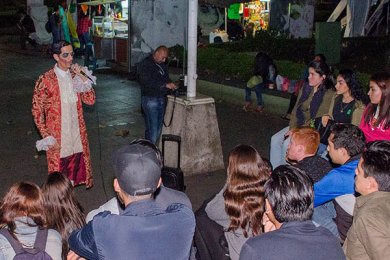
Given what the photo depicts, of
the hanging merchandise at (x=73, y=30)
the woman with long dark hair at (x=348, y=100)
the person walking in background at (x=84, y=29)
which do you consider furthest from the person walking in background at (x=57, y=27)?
the woman with long dark hair at (x=348, y=100)

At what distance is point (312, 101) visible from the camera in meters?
6.62

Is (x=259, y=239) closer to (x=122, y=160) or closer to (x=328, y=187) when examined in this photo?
(x=122, y=160)

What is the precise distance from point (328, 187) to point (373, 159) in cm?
68

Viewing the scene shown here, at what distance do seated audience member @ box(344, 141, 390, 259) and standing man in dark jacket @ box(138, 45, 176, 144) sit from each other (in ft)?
15.1

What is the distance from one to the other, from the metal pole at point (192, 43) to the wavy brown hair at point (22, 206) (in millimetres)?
4070

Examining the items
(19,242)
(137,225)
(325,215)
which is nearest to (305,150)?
(325,215)

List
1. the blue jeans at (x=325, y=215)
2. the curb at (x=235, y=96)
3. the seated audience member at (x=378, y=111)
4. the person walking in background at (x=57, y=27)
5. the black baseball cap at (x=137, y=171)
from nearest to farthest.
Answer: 1. the black baseball cap at (x=137, y=171)
2. the blue jeans at (x=325, y=215)
3. the seated audience member at (x=378, y=111)
4. the curb at (x=235, y=96)
5. the person walking in background at (x=57, y=27)

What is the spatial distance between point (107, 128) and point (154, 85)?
2.96 metres

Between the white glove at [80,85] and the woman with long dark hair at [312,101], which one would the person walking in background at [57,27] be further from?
the woman with long dark hair at [312,101]

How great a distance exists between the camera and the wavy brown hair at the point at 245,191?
146 inches

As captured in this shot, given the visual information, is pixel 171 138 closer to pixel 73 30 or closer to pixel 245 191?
pixel 245 191

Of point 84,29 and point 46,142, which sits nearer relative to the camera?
point 46,142

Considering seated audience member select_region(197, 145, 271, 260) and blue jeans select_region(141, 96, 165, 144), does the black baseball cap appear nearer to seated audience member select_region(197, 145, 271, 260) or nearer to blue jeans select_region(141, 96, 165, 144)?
seated audience member select_region(197, 145, 271, 260)

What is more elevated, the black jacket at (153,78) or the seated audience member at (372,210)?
the black jacket at (153,78)
